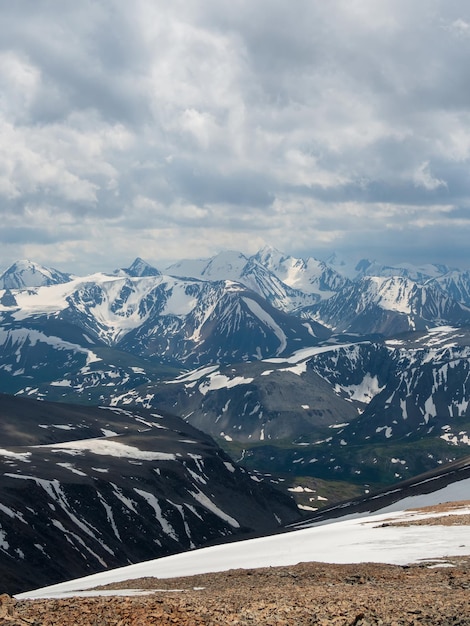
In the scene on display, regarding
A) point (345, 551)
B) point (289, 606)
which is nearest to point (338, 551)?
point (345, 551)

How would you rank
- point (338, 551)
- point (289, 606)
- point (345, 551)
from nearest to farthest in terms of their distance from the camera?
point (289, 606) < point (345, 551) < point (338, 551)

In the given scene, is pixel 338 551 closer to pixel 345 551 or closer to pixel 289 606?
pixel 345 551

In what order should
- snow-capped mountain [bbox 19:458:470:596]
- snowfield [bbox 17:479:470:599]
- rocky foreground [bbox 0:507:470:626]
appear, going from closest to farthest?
rocky foreground [bbox 0:507:470:626] < snow-capped mountain [bbox 19:458:470:596] < snowfield [bbox 17:479:470:599]

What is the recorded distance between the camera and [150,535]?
197250 mm

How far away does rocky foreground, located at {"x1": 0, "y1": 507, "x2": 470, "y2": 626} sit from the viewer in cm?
3155

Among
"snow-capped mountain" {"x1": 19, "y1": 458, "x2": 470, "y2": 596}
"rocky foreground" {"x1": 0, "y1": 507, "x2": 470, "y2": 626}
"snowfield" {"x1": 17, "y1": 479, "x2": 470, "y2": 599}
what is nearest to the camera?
"rocky foreground" {"x1": 0, "y1": 507, "x2": 470, "y2": 626}

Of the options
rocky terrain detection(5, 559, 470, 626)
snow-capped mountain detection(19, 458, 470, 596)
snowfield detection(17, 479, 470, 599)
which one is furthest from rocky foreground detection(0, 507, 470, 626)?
snowfield detection(17, 479, 470, 599)

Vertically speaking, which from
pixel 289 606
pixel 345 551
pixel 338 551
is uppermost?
pixel 289 606

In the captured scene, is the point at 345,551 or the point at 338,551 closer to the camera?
the point at 345,551

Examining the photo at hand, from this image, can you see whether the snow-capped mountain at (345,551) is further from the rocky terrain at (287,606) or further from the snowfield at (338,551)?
the rocky terrain at (287,606)

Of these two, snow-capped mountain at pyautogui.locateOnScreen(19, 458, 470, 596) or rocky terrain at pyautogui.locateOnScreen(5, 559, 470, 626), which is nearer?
rocky terrain at pyautogui.locateOnScreen(5, 559, 470, 626)

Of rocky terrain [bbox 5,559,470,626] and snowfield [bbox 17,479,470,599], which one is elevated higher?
rocky terrain [bbox 5,559,470,626]

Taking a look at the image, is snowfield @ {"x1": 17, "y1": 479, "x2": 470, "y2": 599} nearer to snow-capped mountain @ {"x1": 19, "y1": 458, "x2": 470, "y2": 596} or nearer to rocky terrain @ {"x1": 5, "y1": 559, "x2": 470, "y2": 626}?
snow-capped mountain @ {"x1": 19, "y1": 458, "x2": 470, "y2": 596}

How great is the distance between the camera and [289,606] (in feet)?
115
